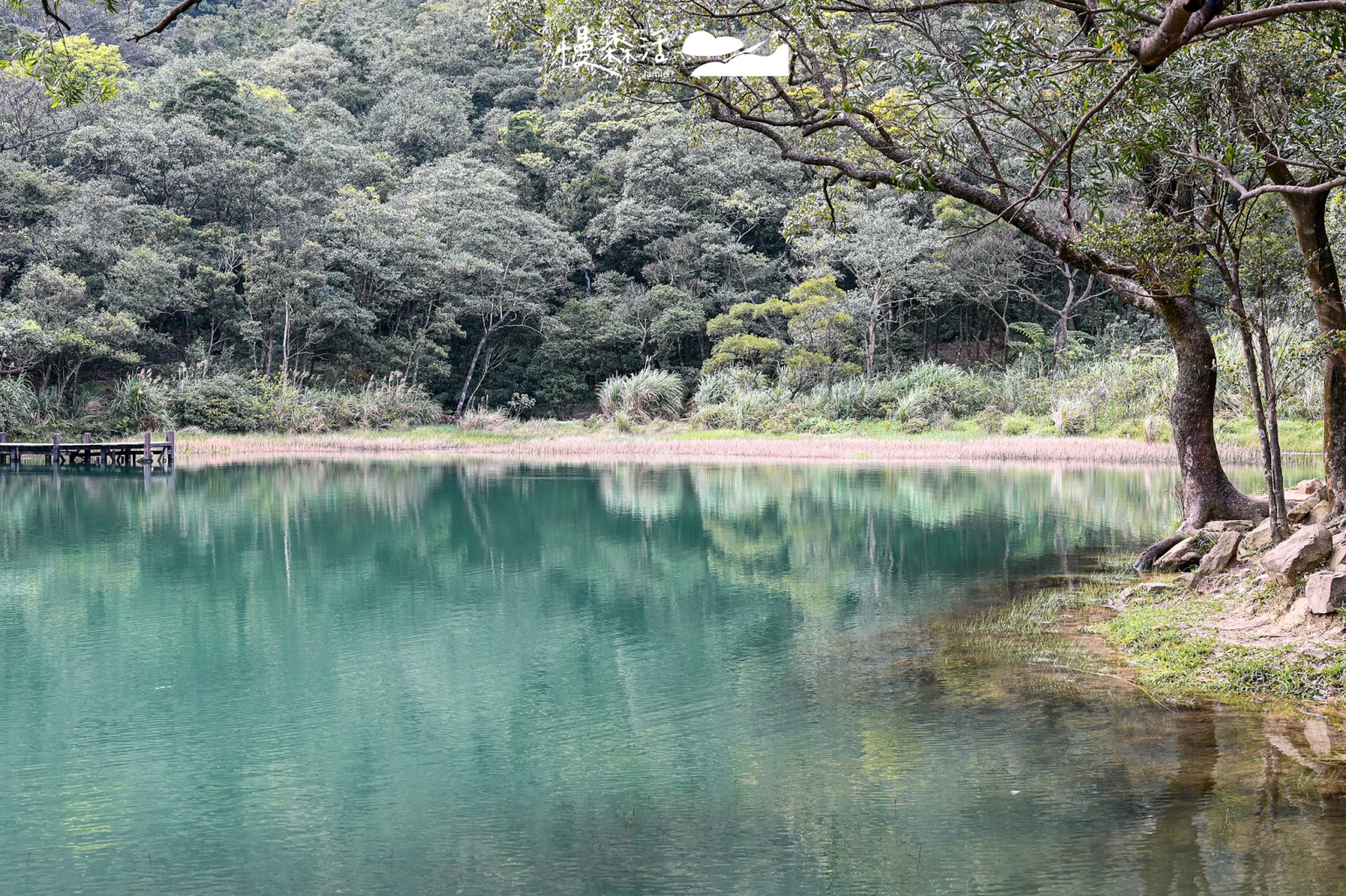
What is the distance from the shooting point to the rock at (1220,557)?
25.7ft

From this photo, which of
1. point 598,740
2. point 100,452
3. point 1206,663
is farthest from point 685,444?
point 598,740

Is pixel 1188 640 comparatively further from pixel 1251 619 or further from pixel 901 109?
pixel 901 109

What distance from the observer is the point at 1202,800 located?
4.25m

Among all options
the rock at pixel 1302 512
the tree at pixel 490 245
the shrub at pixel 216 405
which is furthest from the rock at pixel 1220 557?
the tree at pixel 490 245

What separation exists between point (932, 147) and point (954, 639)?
10.9 ft

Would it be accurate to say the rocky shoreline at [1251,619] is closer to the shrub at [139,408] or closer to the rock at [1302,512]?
the rock at [1302,512]

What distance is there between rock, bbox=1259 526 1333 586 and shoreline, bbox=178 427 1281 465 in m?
15.9

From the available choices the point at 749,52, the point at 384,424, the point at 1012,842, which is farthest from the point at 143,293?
the point at 1012,842

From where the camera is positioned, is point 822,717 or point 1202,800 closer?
point 1202,800

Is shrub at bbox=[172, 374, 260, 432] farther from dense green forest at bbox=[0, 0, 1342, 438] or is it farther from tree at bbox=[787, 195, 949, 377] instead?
tree at bbox=[787, 195, 949, 377]

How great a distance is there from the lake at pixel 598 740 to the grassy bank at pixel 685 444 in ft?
41.5

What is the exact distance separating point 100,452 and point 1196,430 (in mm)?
22924

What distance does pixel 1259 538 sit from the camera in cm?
788

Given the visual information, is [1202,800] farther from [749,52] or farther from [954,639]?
[749,52]
